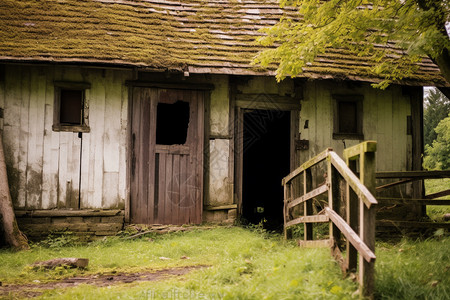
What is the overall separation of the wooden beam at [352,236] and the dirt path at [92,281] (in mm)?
2166

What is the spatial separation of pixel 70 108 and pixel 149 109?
5.27 ft

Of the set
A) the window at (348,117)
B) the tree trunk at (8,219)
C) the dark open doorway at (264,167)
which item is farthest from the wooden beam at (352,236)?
the dark open doorway at (264,167)

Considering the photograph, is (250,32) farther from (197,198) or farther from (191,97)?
(197,198)

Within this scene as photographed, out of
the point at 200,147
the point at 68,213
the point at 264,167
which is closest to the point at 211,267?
the point at 200,147

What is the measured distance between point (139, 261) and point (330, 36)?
441cm

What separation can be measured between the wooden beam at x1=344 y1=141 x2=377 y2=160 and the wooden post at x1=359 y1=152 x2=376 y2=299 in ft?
0.18

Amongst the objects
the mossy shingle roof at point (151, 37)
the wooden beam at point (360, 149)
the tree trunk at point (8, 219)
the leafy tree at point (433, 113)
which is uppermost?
the leafy tree at point (433, 113)

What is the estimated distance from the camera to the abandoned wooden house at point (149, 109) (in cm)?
780

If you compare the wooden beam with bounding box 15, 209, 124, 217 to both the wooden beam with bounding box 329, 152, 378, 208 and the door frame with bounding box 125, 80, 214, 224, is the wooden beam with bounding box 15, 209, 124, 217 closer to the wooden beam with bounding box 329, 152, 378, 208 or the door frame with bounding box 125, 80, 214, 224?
the door frame with bounding box 125, 80, 214, 224

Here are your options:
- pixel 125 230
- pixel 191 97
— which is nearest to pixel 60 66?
pixel 191 97

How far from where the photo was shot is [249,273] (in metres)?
4.40

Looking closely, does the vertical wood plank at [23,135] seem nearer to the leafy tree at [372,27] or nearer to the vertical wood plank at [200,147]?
the vertical wood plank at [200,147]

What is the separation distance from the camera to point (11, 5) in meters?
8.72

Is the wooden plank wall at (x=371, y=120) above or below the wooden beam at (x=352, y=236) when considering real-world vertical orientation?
above
